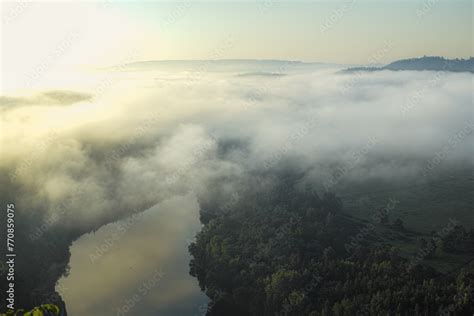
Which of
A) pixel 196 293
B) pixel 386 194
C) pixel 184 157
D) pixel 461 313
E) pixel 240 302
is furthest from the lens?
pixel 184 157

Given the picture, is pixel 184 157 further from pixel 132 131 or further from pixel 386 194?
pixel 386 194

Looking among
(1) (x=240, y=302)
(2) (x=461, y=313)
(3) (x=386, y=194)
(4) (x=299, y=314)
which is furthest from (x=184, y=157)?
(2) (x=461, y=313)

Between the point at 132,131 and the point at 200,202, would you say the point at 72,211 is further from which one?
the point at 132,131

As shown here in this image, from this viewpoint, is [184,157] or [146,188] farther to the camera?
[184,157]

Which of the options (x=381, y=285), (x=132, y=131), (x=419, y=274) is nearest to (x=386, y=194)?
(x=419, y=274)

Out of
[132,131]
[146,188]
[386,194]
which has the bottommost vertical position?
[386,194]

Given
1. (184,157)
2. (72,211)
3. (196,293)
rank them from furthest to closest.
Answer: (184,157)
(72,211)
(196,293)

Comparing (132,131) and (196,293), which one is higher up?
(132,131)
